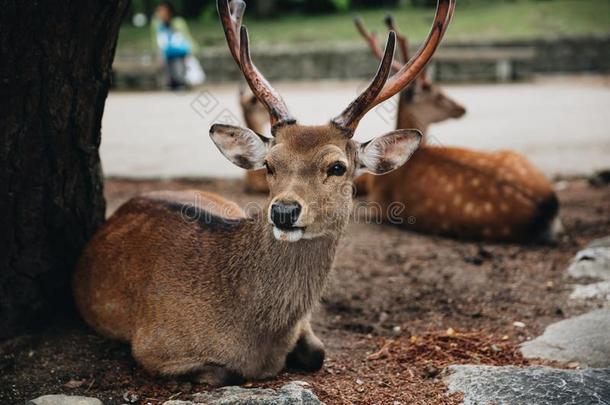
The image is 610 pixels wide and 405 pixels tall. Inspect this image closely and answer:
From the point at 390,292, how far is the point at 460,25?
16868 mm

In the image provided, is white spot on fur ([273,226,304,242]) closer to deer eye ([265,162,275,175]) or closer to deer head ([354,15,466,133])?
deer eye ([265,162,275,175])

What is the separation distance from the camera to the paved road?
897cm

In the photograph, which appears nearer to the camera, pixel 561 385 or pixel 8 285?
pixel 561 385

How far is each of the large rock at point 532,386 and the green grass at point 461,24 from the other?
1629 centimetres

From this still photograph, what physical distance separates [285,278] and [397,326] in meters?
1.26

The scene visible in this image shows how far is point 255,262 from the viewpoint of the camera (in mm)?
3611

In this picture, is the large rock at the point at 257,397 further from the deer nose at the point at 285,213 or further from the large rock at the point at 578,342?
the large rock at the point at 578,342

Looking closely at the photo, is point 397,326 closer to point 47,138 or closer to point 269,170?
point 269,170

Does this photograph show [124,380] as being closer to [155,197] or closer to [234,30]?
[155,197]

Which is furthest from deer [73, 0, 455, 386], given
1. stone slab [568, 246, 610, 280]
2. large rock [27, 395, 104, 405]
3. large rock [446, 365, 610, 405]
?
stone slab [568, 246, 610, 280]

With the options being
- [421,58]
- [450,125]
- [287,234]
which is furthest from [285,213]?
[450,125]

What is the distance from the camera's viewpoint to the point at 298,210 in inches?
125

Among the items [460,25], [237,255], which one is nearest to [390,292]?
[237,255]

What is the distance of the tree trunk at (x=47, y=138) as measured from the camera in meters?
3.59
